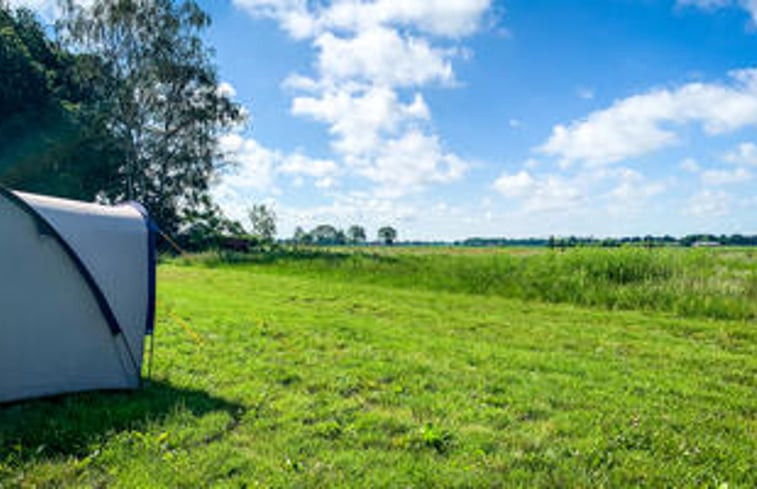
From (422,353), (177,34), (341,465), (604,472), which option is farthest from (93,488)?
(177,34)

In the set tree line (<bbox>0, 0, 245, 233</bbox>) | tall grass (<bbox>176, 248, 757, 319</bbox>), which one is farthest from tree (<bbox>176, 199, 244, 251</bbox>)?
tall grass (<bbox>176, 248, 757, 319</bbox>)

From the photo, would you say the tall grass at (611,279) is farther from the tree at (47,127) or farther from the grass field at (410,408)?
the tree at (47,127)

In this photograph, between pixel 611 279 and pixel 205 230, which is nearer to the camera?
pixel 611 279

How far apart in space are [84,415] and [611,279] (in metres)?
14.1

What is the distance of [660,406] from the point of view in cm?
447

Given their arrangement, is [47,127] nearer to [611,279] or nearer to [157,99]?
[157,99]

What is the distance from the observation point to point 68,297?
A: 4246 mm

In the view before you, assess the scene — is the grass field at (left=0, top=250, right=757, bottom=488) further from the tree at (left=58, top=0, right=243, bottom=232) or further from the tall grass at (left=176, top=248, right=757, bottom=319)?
the tree at (left=58, top=0, right=243, bottom=232)

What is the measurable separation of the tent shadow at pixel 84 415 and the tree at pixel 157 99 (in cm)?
2984

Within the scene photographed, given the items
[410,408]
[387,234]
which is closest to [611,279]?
[410,408]

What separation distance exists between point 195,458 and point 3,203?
313 cm

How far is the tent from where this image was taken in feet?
13.1

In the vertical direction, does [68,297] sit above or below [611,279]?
above

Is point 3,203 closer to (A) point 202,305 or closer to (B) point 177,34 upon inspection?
(A) point 202,305
